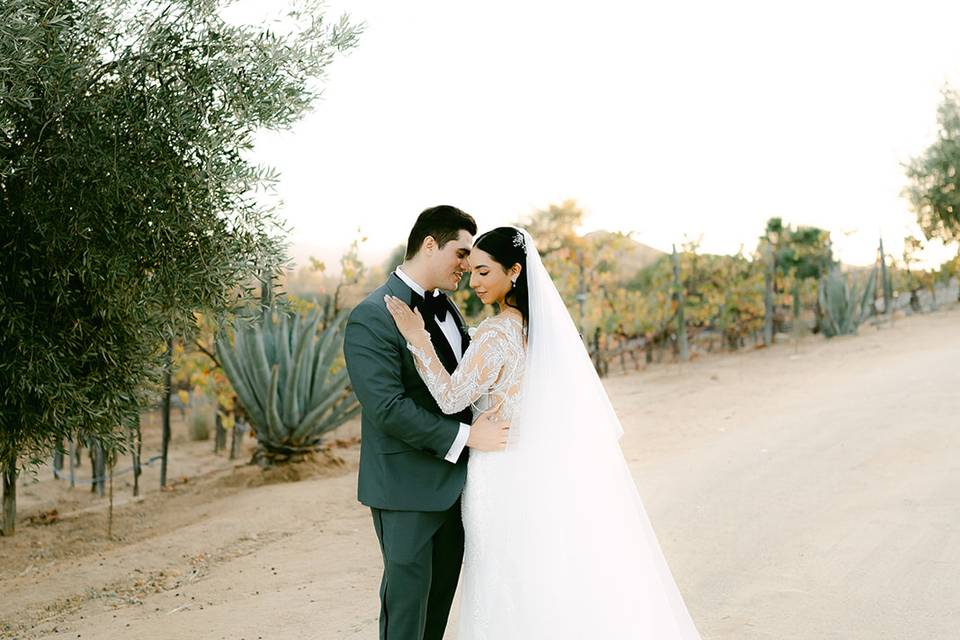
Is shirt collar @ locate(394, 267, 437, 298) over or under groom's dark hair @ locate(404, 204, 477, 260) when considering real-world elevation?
under

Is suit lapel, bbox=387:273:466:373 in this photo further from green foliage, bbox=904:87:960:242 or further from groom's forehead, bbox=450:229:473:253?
green foliage, bbox=904:87:960:242

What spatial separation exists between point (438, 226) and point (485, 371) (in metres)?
0.66

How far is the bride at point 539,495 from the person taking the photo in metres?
3.63

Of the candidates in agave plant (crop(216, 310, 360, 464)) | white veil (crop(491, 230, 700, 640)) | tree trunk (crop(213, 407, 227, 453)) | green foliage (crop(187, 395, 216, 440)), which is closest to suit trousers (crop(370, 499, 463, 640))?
white veil (crop(491, 230, 700, 640))

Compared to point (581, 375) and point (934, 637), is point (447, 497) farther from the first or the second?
point (934, 637)

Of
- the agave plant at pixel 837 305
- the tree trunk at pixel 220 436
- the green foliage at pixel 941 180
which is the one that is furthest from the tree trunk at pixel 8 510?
the green foliage at pixel 941 180

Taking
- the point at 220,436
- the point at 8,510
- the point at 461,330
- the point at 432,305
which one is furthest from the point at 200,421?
the point at 432,305

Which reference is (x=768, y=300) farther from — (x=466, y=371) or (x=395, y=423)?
(x=395, y=423)

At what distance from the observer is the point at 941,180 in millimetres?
23641

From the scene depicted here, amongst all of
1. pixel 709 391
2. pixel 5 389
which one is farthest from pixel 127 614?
pixel 709 391

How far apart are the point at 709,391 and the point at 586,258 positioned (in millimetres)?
4503

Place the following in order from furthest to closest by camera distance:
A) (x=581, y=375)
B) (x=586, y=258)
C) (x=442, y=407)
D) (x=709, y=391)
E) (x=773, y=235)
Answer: (x=773, y=235) < (x=586, y=258) < (x=709, y=391) < (x=581, y=375) < (x=442, y=407)

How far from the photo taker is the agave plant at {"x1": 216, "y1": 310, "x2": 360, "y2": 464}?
9453mm

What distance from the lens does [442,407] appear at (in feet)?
11.6
